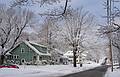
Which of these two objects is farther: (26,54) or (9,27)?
(26,54)

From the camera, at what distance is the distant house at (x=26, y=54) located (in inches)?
2655

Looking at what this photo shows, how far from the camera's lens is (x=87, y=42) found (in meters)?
58.1

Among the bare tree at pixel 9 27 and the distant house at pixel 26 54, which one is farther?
the distant house at pixel 26 54

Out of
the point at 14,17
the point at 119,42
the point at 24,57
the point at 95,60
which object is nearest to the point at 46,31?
the point at 24,57

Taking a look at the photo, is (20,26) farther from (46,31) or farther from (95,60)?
(95,60)

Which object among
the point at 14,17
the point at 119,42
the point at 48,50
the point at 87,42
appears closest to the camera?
the point at 119,42

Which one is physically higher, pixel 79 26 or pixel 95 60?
pixel 79 26

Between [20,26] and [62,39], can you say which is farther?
[62,39]

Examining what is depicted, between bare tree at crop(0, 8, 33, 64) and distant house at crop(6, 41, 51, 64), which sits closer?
bare tree at crop(0, 8, 33, 64)

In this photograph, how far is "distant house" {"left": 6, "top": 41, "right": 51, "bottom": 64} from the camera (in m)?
67.4

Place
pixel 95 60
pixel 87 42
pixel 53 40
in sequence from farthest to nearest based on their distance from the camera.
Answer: pixel 95 60 → pixel 53 40 → pixel 87 42

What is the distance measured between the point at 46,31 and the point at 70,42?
11.5 meters

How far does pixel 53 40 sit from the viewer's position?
217ft

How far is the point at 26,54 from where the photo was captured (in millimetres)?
68438
